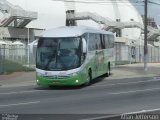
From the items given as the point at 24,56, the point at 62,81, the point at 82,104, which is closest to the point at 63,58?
the point at 62,81

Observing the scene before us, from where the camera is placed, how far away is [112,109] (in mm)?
15844

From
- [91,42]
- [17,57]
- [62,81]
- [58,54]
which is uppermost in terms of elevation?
[91,42]

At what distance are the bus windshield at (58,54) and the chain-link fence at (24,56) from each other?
14.0 meters

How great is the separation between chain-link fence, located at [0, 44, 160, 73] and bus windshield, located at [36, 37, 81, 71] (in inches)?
551

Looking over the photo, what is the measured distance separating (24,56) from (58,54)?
84.3ft

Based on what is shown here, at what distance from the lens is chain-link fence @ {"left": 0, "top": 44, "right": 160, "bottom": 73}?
43425 millimetres

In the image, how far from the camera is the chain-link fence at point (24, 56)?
43.4 metres

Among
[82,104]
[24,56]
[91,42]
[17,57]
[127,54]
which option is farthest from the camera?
[127,54]

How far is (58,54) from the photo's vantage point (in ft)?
83.8

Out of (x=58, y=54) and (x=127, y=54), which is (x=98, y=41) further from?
(x=127, y=54)

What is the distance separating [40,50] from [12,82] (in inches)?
271

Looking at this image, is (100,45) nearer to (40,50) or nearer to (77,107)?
(40,50)

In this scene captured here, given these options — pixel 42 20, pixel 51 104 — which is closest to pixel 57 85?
pixel 51 104

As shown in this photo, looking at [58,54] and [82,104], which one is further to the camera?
[58,54]
